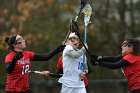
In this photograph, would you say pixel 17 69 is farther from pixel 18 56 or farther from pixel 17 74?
pixel 18 56

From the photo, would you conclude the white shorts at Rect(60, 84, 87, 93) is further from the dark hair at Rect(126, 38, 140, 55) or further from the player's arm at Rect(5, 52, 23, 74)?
the dark hair at Rect(126, 38, 140, 55)

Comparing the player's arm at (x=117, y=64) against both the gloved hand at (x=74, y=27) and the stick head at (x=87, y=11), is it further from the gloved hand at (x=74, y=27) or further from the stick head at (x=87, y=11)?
the stick head at (x=87, y=11)

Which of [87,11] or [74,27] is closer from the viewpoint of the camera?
[74,27]

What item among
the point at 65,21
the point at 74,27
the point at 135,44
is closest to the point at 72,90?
the point at 74,27

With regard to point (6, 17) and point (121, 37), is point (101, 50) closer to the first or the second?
point (121, 37)

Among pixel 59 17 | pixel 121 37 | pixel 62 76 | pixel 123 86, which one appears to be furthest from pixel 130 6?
pixel 62 76

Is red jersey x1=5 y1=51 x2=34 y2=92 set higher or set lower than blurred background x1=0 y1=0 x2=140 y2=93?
lower

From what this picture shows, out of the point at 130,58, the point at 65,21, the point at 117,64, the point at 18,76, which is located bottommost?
the point at 18,76

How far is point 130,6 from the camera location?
26.2 metres

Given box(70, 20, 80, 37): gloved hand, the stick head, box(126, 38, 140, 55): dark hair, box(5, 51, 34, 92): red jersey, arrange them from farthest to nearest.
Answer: the stick head, box(70, 20, 80, 37): gloved hand, box(5, 51, 34, 92): red jersey, box(126, 38, 140, 55): dark hair

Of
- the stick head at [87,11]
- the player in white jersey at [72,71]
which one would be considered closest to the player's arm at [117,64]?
the player in white jersey at [72,71]

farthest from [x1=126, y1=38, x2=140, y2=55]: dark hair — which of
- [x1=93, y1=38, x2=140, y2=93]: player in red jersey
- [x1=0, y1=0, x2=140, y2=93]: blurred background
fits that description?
[x1=0, y1=0, x2=140, y2=93]: blurred background

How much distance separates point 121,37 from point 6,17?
16.9 ft

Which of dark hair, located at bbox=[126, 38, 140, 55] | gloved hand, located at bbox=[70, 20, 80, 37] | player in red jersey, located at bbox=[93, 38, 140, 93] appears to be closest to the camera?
player in red jersey, located at bbox=[93, 38, 140, 93]
